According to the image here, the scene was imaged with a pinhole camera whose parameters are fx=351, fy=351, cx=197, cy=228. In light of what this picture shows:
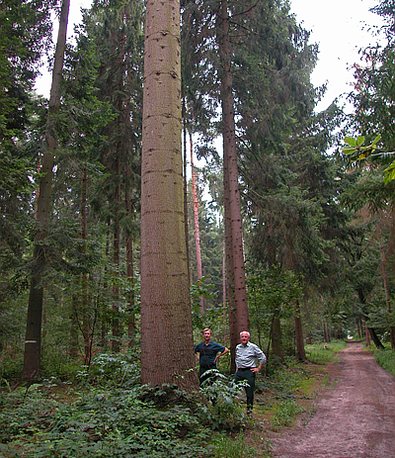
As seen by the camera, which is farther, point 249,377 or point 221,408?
point 249,377

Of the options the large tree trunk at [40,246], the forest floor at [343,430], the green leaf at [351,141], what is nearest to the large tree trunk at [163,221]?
the forest floor at [343,430]

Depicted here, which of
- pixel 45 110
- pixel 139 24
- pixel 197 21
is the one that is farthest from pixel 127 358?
pixel 139 24

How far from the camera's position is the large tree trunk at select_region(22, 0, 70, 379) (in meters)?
9.26

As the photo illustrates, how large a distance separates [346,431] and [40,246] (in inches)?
322

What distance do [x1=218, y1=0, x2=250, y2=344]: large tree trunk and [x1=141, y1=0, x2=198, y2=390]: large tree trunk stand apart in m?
5.43

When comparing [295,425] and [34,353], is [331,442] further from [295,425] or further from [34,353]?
[34,353]

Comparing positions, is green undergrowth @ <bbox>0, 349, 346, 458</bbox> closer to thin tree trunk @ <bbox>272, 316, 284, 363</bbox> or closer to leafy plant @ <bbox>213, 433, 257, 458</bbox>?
leafy plant @ <bbox>213, 433, 257, 458</bbox>

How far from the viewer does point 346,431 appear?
18.5ft

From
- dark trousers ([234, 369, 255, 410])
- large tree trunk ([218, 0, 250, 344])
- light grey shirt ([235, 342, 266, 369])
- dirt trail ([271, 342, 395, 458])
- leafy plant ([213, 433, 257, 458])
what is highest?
large tree trunk ([218, 0, 250, 344])

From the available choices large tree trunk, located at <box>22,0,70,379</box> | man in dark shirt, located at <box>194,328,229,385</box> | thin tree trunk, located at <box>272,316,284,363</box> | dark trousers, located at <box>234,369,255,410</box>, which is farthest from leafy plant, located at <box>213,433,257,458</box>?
thin tree trunk, located at <box>272,316,284,363</box>

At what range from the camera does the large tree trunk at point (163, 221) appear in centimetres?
446

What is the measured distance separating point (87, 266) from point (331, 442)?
7252 millimetres

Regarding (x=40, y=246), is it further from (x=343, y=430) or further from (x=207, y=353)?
(x=343, y=430)

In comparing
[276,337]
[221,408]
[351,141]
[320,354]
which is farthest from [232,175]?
[320,354]
